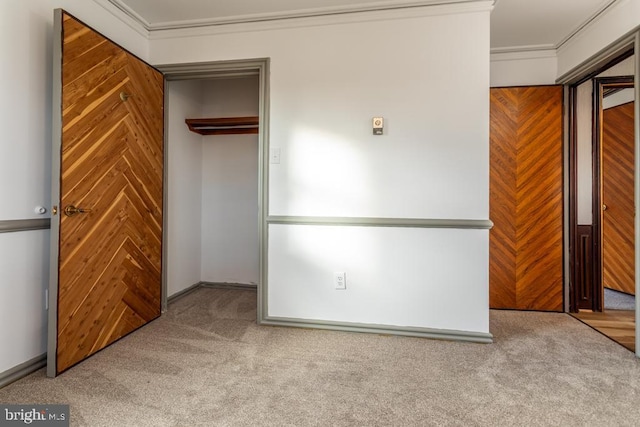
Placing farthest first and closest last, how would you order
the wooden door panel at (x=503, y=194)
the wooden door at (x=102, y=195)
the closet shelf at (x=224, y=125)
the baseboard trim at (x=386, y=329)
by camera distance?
1. the closet shelf at (x=224, y=125)
2. the wooden door panel at (x=503, y=194)
3. the baseboard trim at (x=386, y=329)
4. the wooden door at (x=102, y=195)

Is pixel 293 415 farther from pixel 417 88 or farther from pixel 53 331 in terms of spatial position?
pixel 417 88

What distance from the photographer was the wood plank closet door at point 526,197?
311 centimetres

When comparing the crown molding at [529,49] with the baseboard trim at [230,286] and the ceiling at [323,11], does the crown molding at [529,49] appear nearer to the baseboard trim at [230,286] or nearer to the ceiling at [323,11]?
the ceiling at [323,11]

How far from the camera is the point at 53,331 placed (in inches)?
73.2

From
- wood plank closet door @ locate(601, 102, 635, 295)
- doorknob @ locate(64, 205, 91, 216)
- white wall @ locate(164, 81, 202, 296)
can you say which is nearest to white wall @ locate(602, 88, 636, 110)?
wood plank closet door @ locate(601, 102, 635, 295)

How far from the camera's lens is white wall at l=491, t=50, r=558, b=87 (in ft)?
10.5

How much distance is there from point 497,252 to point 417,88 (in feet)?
5.75

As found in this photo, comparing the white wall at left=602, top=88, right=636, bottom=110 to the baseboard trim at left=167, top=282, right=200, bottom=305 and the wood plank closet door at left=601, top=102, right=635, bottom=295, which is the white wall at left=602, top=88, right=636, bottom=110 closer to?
the wood plank closet door at left=601, top=102, right=635, bottom=295

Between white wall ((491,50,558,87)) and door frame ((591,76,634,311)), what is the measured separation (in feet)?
1.26

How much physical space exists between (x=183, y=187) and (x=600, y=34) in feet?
12.6

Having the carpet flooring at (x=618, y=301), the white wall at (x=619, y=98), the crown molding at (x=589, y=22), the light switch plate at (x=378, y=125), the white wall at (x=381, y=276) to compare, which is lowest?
the carpet flooring at (x=618, y=301)

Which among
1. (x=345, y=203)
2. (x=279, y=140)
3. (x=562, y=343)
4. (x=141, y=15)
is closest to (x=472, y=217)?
(x=345, y=203)

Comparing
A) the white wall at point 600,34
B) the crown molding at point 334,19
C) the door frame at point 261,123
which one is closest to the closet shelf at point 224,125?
the door frame at point 261,123

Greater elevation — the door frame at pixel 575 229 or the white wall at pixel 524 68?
the white wall at pixel 524 68
